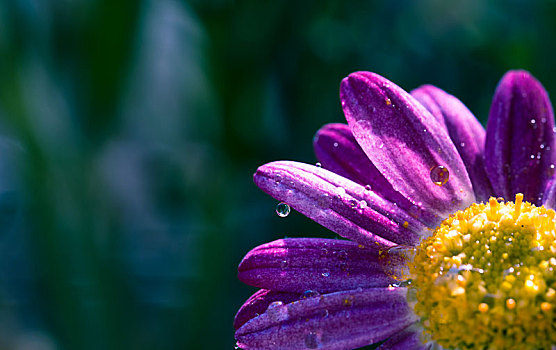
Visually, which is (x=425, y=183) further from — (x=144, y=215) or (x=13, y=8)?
(x=144, y=215)

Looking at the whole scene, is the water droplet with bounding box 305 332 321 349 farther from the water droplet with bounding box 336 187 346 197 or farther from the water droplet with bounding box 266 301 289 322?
the water droplet with bounding box 336 187 346 197

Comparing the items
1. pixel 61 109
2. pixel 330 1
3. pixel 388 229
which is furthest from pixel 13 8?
pixel 388 229

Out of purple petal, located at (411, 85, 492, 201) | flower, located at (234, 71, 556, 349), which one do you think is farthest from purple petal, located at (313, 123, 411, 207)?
purple petal, located at (411, 85, 492, 201)

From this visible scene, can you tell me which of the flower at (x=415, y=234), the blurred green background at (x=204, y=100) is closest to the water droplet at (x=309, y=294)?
the flower at (x=415, y=234)

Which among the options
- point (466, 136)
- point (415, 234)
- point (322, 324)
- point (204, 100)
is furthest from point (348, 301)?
point (204, 100)

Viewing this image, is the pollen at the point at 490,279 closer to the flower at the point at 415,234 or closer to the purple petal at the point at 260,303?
the flower at the point at 415,234

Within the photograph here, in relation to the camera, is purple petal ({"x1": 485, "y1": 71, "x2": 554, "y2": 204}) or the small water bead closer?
the small water bead
